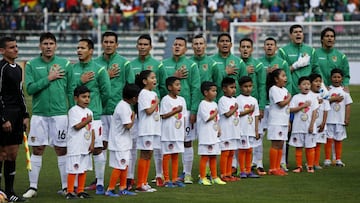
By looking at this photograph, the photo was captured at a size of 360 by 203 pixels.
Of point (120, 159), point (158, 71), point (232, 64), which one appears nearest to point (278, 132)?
point (232, 64)

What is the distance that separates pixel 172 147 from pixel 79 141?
1.98 meters

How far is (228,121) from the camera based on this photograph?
1736 cm

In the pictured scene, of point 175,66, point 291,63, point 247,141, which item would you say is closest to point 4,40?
point 175,66

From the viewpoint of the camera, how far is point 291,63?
19.4 m

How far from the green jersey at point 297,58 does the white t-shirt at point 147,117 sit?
153 inches

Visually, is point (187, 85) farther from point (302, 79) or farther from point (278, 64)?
point (302, 79)

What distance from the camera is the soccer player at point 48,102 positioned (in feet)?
50.8

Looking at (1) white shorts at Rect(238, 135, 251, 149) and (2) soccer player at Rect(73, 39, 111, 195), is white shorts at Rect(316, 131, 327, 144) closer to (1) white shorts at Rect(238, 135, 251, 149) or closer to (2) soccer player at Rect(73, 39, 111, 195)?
(1) white shorts at Rect(238, 135, 251, 149)

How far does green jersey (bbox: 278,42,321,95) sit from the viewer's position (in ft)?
63.1

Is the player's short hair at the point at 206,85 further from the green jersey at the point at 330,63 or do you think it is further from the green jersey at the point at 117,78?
the green jersey at the point at 330,63

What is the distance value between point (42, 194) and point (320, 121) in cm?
562

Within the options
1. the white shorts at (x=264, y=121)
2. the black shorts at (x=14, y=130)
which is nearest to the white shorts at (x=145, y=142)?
the black shorts at (x=14, y=130)

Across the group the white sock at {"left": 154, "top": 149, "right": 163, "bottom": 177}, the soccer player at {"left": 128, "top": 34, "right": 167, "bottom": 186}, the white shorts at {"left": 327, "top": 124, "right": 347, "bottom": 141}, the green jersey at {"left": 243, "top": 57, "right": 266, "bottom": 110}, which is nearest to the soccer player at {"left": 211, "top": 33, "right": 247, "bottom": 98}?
the green jersey at {"left": 243, "top": 57, "right": 266, "bottom": 110}

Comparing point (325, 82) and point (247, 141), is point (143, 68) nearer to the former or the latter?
point (247, 141)
